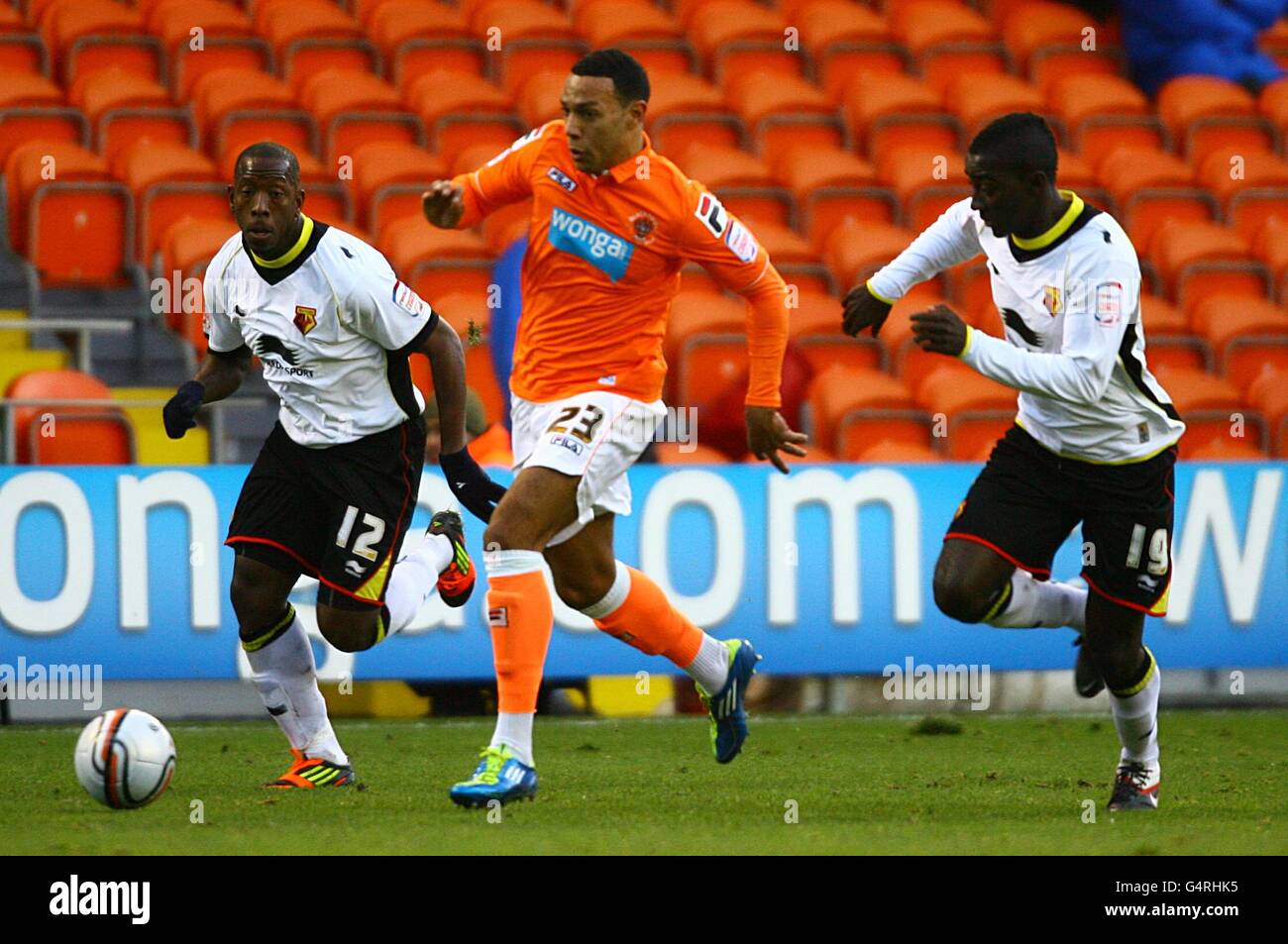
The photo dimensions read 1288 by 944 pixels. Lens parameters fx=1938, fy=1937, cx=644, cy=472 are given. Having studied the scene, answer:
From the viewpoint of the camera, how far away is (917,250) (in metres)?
6.36

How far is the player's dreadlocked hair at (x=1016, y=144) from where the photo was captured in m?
5.80

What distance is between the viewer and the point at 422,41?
14.0 metres

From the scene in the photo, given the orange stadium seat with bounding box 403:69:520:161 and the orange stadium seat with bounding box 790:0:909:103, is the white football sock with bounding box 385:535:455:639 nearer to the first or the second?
the orange stadium seat with bounding box 403:69:520:161

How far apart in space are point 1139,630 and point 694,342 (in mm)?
5371

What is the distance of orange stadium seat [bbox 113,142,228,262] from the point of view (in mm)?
11797

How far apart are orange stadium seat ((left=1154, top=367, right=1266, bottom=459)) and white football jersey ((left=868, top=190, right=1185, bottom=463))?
5.36 m

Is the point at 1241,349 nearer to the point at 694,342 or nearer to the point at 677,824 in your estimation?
the point at 694,342

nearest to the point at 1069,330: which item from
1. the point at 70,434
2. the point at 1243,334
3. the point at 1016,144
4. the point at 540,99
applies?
the point at 1016,144

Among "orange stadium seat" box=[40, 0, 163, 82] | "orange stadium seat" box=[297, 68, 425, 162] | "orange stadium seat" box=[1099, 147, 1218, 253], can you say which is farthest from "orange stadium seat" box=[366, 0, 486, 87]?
A: "orange stadium seat" box=[1099, 147, 1218, 253]

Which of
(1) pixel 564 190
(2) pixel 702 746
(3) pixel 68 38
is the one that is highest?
(3) pixel 68 38

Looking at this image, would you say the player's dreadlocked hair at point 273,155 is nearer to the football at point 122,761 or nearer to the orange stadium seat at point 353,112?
the football at point 122,761

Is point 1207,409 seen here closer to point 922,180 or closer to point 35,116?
point 922,180
